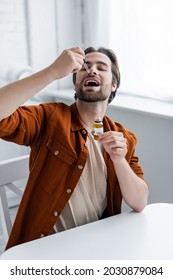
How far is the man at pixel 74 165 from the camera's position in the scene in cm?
128

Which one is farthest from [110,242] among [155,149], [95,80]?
[155,149]

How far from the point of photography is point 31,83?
1.16 metres

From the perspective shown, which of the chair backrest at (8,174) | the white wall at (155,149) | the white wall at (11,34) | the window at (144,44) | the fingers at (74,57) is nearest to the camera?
the fingers at (74,57)

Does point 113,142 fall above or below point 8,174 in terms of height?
above

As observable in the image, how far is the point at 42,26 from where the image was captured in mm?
2771

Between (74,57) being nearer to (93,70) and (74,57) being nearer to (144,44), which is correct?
(93,70)

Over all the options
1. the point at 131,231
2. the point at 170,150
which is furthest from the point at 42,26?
the point at 131,231

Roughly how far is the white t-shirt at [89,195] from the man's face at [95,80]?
4.4 inches

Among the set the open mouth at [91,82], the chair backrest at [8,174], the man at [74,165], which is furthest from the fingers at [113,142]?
the chair backrest at [8,174]

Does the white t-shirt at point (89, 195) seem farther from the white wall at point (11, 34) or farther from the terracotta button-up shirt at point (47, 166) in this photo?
the white wall at point (11, 34)

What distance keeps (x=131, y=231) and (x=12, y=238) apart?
38 cm

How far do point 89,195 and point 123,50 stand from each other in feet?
4.62

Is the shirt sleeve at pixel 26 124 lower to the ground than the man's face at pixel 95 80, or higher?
lower

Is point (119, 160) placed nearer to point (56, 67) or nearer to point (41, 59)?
point (56, 67)
